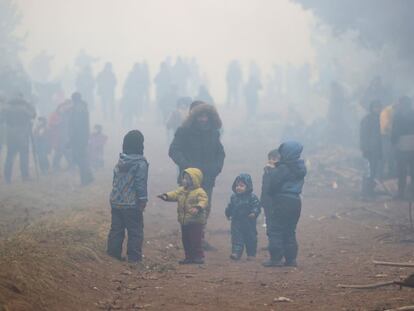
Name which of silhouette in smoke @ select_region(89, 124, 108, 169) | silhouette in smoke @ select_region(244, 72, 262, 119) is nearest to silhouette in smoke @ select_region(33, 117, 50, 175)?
silhouette in smoke @ select_region(89, 124, 108, 169)

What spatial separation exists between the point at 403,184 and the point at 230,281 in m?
9.16

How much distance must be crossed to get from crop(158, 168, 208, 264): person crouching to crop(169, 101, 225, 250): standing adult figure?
1.23 metres

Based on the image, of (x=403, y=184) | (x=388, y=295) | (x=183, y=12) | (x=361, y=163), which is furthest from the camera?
(x=183, y=12)

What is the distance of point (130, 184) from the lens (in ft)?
22.9

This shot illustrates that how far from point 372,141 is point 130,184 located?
9.80 meters

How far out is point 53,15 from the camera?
66562 millimetres

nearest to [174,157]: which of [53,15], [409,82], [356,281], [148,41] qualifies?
[356,281]

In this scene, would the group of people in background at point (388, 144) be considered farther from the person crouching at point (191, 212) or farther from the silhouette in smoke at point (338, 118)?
the silhouette in smoke at point (338, 118)

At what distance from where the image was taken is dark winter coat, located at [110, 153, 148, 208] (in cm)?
693

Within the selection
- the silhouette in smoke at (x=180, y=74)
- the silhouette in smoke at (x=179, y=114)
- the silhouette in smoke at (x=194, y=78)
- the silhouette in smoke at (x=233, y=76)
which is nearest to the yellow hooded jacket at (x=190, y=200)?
the silhouette in smoke at (x=179, y=114)

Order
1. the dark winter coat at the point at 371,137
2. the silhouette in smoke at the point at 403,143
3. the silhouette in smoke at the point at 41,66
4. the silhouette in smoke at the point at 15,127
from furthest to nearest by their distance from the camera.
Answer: the silhouette in smoke at the point at 41,66 < the silhouette in smoke at the point at 15,127 < the dark winter coat at the point at 371,137 < the silhouette in smoke at the point at 403,143

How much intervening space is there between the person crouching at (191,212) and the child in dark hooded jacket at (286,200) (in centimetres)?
104

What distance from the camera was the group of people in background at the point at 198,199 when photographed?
22.9ft

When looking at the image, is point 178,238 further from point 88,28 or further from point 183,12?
point 183,12
